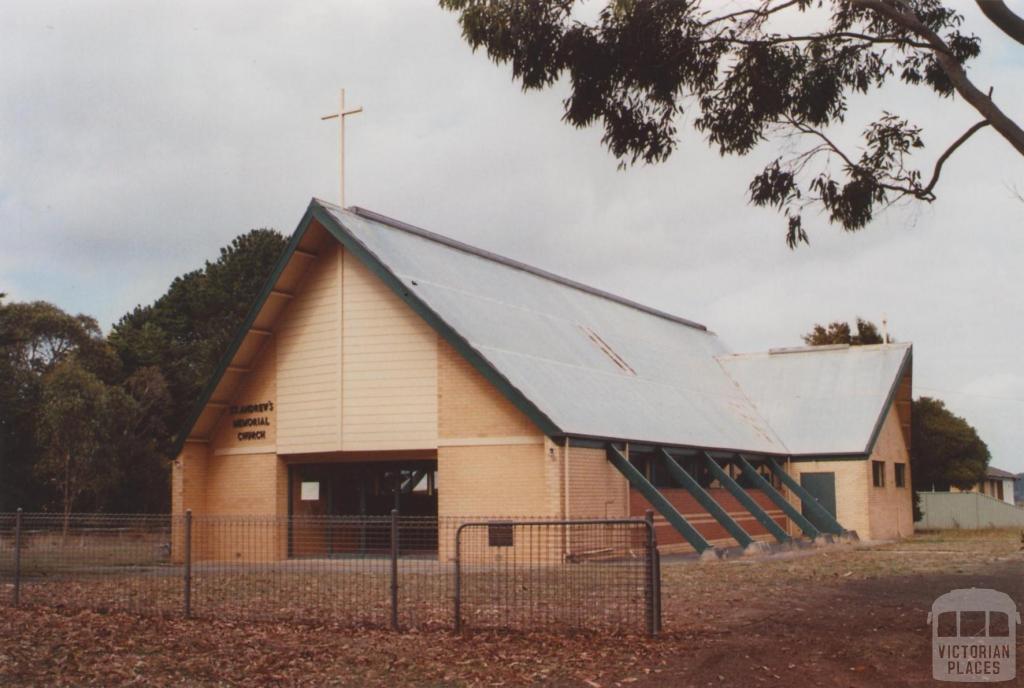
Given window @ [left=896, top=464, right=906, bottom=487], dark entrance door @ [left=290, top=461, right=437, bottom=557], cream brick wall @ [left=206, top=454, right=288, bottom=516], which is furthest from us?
window @ [left=896, top=464, right=906, bottom=487]

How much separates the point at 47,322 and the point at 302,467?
32.6 meters

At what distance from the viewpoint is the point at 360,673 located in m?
11.5

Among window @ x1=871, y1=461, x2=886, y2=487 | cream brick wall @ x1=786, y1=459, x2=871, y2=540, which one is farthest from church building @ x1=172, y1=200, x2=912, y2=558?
window @ x1=871, y1=461, x2=886, y2=487

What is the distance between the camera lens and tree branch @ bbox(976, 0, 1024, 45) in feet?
44.9

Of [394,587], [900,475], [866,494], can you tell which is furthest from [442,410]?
[900,475]

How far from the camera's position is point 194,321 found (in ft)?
210

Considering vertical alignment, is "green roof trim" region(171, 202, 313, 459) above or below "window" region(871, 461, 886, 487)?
above

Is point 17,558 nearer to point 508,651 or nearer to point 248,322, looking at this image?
point 508,651

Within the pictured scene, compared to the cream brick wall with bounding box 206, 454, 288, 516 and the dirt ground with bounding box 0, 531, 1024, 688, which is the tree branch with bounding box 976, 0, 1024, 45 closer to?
the dirt ground with bounding box 0, 531, 1024, 688

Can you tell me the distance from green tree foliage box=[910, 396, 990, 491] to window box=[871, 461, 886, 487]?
1281 cm

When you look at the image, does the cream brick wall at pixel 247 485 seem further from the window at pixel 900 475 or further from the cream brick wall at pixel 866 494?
the window at pixel 900 475

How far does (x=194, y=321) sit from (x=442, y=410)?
40.6 metres

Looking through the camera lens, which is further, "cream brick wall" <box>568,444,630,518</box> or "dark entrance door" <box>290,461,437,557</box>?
"dark entrance door" <box>290,461,437,557</box>

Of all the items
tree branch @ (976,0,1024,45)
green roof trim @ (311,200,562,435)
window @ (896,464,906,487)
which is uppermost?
tree branch @ (976,0,1024,45)
